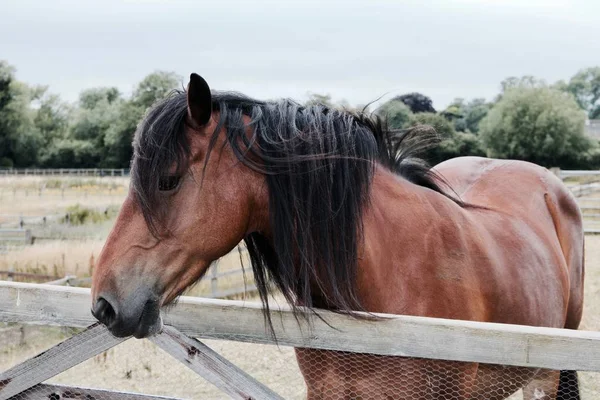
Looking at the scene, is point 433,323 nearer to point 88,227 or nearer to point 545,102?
point 88,227

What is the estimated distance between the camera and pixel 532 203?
3607 mm

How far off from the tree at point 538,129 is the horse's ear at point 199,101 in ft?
126

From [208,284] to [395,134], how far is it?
7.90 meters

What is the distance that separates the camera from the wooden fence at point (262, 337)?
1922 mm

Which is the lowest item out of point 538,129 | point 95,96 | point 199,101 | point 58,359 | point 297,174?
point 58,359

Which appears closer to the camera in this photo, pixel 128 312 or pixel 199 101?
pixel 128 312

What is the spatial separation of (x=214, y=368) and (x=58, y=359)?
706 mm

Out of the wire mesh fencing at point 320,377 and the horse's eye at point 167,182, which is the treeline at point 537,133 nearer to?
the wire mesh fencing at point 320,377

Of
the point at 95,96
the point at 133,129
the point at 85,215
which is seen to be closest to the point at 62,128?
the point at 95,96

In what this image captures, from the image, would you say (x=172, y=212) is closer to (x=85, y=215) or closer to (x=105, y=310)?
(x=105, y=310)

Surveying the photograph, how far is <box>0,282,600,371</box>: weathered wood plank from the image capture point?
1.91 meters

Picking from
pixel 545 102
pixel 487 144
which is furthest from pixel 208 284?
pixel 545 102

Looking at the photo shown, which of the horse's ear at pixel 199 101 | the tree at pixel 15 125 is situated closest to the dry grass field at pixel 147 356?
the horse's ear at pixel 199 101

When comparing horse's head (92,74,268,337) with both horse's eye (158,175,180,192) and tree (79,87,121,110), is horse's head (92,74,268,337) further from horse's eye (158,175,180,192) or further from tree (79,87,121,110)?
tree (79,87,121,110)
